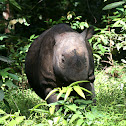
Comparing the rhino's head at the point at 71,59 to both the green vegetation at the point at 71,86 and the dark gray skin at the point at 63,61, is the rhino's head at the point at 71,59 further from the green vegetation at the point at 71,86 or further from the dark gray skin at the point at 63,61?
the green vegetation at the point at 71,86

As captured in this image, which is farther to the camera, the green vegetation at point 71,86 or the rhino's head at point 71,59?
the rhino's head at point 71,59

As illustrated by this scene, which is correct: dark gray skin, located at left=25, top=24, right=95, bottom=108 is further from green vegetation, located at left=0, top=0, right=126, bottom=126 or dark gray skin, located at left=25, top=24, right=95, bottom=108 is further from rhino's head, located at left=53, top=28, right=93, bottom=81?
green vegetation, located at left=0, top=0, right=126, bottom=126

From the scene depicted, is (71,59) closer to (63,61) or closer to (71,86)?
(63,61)

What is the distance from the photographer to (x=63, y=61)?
3330mm

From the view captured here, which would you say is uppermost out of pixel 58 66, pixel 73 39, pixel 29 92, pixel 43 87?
pixel 73 39

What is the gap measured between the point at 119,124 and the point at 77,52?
115 centimetres

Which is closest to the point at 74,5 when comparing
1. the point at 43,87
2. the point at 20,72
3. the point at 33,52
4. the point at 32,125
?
the point at 20,72

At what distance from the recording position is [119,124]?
233 centimetres

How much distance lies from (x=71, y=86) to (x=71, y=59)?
495 mm

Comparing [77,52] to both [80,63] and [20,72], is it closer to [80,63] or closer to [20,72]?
[80,63]

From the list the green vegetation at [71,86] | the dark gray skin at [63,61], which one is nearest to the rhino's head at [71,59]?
the dark gray skin at [63,61]

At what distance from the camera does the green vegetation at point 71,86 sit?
7.94ft

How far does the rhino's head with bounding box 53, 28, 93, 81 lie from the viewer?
10.6 ft

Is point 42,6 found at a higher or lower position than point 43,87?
higher
